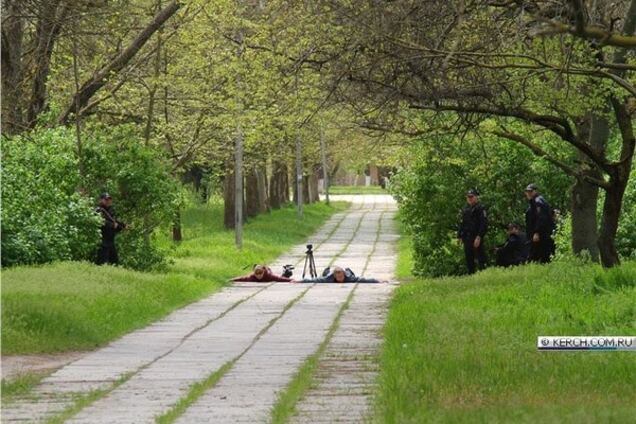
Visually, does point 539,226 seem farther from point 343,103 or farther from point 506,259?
point 343,103

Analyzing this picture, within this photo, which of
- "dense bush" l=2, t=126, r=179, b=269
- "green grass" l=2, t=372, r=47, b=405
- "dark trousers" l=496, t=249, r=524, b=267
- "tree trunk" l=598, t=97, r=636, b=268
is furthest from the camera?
"dark trousers" l=496, t=249, r=524, b=267

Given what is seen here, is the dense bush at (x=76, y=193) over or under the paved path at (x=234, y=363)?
over

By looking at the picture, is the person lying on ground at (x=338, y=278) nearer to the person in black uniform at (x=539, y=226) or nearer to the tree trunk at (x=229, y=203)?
the person in black uniform at (x=539, y=226)

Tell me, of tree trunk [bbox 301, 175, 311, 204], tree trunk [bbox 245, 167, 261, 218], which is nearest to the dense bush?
tree trunk [bbox 245, 167, 261, 218]

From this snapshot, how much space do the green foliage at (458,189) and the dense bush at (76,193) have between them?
17.2ft

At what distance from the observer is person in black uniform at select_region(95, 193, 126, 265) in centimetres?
2794

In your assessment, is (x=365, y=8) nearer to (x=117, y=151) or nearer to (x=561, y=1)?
(x=561, y=1)

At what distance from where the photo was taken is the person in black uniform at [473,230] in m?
28.7

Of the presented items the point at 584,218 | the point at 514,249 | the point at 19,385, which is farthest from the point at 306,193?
the point at 19,385

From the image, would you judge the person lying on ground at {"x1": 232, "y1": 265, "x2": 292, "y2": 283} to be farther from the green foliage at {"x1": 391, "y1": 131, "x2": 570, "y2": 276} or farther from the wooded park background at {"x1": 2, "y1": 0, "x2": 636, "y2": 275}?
the green foliage at {"x1": 391, "y1": 131, "x2": 570, "y2": 276}

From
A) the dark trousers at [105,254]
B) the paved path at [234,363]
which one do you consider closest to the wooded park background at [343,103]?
the dark trousers at [105,254]

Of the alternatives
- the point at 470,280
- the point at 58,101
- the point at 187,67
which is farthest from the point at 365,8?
the point at 58,101

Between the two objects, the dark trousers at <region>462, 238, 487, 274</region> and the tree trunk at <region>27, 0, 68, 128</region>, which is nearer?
the tree trunk at <region>27, 0, 68, 128</region>

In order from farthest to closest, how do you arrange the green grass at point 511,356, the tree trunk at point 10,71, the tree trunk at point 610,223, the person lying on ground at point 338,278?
the person lying on ground at point 338,278 → the tree trunk at point 10,71 → the tree trunk at point 610,223 → the green grass at point 511,356
